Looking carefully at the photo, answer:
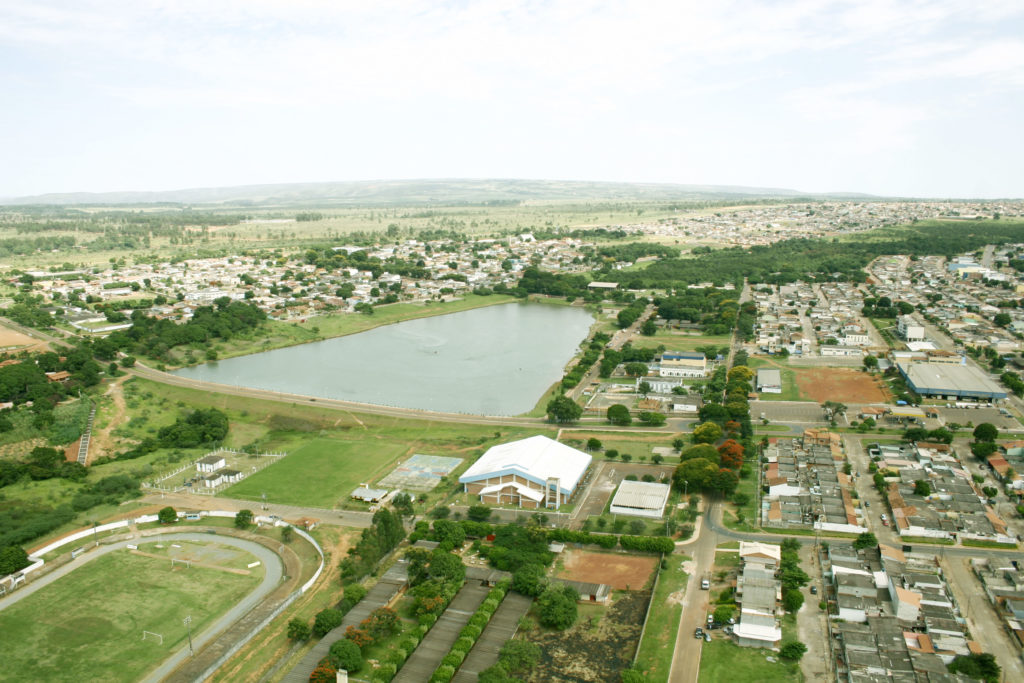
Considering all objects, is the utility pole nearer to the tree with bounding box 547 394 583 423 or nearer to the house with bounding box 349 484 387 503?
the house with bounding box 349 484 387 503

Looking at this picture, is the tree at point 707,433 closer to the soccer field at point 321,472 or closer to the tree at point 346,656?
the soccer field at point 321,472

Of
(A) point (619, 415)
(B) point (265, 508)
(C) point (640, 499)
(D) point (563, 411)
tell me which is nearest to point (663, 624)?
(C) point (640, 499)

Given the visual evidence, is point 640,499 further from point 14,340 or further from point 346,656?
point 14,340

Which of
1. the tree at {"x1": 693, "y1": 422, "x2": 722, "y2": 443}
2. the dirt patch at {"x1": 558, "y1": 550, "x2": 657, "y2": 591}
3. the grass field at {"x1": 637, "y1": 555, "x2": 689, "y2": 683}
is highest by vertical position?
the tree at {"x1": 693, "y1": 422, "x2": 722, "y2": 443}

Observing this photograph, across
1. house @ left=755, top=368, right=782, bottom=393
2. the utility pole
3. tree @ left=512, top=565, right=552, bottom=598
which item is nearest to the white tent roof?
tree @ left=512, top=565, right=552, bottom=598

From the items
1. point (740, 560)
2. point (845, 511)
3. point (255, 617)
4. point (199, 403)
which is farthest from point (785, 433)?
point (199, 403)

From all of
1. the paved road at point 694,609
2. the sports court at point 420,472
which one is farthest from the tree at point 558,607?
the sports court at point 420,472

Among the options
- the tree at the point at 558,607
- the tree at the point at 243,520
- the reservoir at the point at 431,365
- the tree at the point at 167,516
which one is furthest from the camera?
the reservoir at the point at 431,365
